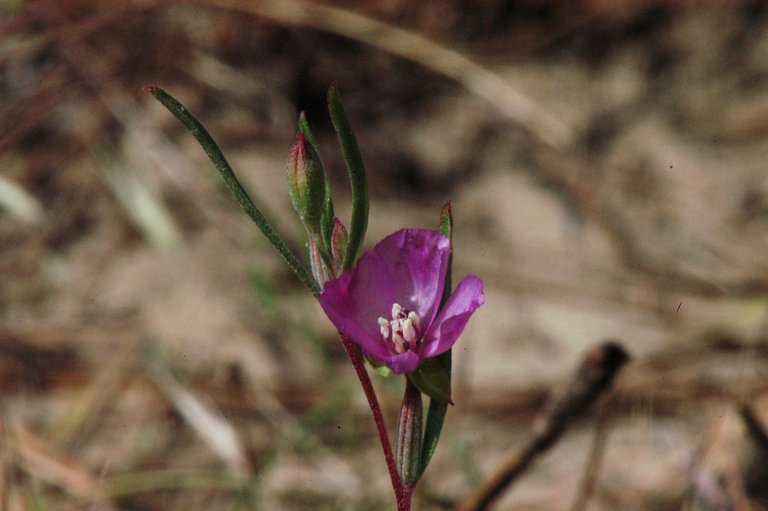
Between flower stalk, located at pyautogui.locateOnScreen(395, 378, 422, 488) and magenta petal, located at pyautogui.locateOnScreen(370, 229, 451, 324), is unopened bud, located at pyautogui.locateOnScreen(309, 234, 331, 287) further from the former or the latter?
flower stalk, located at pyautogui.locateOnScreen(395, 378, 422, 488)

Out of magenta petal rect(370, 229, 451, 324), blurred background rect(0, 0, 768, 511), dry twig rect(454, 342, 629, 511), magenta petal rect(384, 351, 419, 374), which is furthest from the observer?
blurred background rect(0, 0, 768, 511)

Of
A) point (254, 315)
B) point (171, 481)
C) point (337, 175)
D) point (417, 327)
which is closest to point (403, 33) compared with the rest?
point (337, 175)

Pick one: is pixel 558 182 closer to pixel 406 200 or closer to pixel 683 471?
pixel 406 200

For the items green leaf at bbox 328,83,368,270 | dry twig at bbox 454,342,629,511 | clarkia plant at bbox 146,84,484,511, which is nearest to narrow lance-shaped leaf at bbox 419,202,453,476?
clarkia plant at bbox 146,84,484,511

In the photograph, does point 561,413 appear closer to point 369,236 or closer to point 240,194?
point 240,194

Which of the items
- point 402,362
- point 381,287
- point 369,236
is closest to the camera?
point 402,362

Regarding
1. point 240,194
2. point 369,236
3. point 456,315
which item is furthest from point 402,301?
point 369,236
